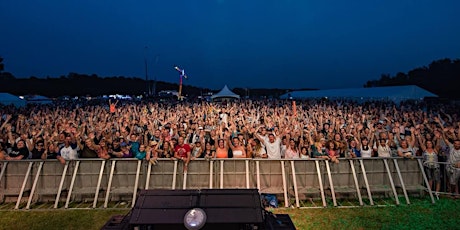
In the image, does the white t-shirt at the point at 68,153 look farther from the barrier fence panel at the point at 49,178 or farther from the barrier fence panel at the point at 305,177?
the barrier fence panel at the point at 305,177

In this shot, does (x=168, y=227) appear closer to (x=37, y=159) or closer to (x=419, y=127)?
(x=37, y=159)

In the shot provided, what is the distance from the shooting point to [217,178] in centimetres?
→ 766

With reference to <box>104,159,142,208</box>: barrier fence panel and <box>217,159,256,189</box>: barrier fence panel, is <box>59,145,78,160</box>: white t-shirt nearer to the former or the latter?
<box>104,159,142,208</box>: barrier fence panel

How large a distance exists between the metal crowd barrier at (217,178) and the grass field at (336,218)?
40cm

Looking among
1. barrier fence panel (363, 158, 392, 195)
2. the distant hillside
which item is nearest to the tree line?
the distant hillside

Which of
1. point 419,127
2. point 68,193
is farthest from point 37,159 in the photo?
point 419,127

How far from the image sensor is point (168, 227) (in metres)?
3.88

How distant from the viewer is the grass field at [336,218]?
6242 mm

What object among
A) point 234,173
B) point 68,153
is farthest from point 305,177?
point 68,153

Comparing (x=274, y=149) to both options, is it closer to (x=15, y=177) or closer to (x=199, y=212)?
(x=199, y=212)

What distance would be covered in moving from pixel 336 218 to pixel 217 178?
113 inches

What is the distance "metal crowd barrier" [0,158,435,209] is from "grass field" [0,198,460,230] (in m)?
0.40

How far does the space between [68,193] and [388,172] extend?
7.77 metres

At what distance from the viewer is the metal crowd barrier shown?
24.5 feet
